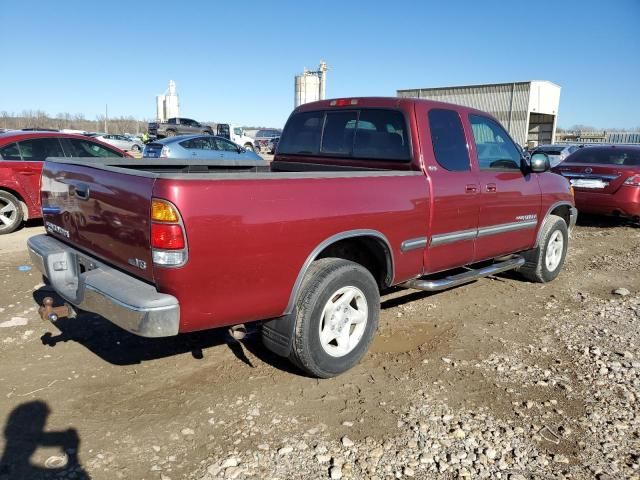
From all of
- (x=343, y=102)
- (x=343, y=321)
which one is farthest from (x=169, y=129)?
(x=343, y=321)

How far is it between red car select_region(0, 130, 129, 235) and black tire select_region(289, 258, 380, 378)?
6.57 meters

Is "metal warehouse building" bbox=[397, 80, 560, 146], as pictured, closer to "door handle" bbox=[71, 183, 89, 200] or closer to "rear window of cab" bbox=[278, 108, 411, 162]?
"rear window of cab" bbox=[278, 108, 411, 162]

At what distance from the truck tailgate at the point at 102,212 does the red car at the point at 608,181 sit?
30.2ft

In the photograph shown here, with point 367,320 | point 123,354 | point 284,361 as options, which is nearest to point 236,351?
point 284,361

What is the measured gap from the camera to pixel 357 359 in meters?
3.66

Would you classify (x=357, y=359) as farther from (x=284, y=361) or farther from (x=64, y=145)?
(x=64, y=145)

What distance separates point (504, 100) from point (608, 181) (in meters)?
35.3

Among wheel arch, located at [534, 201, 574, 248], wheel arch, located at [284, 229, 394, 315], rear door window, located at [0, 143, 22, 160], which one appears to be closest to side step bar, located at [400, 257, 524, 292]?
wheel arch, located at [284, 229, 394, 315]

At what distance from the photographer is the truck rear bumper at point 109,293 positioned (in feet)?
8.53

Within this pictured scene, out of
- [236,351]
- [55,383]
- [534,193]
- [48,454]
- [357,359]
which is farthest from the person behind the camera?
[534,193]

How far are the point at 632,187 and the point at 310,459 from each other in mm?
8933

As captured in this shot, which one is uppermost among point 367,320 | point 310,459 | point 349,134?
point 349,134

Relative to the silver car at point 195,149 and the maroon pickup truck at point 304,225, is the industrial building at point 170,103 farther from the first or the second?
the maroon pickup truck at point 304,225

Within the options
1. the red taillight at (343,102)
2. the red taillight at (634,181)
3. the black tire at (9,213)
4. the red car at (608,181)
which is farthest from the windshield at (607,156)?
the black tire at (9,213)
